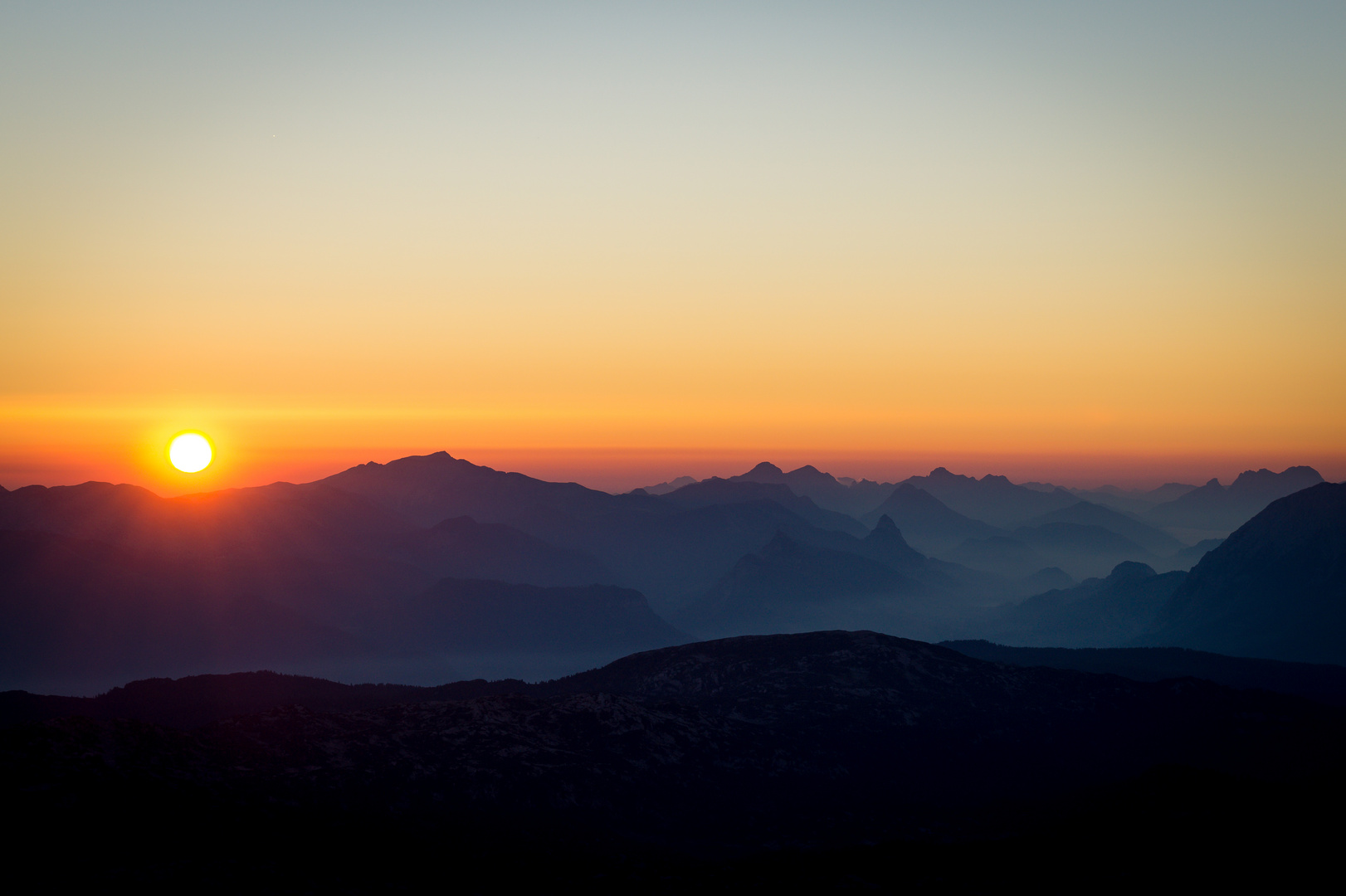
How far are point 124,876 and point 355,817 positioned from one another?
4230cm

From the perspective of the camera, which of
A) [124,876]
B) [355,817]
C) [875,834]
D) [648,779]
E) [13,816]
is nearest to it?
[124,876]

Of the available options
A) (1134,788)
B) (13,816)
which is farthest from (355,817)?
(1134,788)

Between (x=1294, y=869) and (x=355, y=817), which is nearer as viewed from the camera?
(x=1294, y=869)

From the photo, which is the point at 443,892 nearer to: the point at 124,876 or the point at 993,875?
the point at 124,876

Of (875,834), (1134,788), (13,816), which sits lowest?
(875,834)

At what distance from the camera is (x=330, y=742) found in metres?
176

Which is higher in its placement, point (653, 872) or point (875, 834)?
point (653, 872)

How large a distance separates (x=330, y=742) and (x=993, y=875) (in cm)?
11767

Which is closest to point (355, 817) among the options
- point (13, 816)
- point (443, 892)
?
point (443, 892)

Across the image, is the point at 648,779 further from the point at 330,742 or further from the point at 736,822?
the point at 330,742

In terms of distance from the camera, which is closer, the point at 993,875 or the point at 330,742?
the point at 993,875

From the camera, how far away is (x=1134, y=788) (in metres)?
156

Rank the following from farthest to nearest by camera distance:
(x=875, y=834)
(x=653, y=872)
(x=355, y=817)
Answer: (x=875, y=834) < (x=355, y=817) < (x=653, y=872)

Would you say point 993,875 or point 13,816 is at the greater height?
point 13,816
